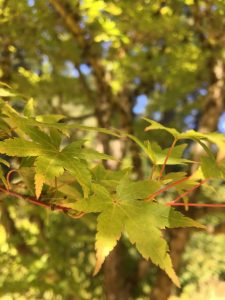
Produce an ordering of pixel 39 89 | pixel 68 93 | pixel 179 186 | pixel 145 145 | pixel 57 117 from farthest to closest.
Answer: pixel 68 93
pixel 39 89
pixel 57 117
pixel 179 186
pixel 145 145

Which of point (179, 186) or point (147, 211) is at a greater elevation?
point (147, 211)

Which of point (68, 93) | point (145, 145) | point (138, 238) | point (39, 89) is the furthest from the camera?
point (68, 93)

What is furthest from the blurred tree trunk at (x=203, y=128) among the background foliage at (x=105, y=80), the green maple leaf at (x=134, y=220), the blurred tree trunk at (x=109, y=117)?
the green maple leaf at (x=134, y=220)

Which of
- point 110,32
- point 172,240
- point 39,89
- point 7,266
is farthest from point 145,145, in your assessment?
point 39,89

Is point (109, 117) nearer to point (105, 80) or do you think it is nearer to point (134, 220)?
point (105, 80)

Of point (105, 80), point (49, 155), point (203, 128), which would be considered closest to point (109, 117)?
point (105, 80)

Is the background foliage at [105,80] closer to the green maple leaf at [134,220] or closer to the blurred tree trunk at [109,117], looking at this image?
the blurred tree trunk at [109,117]

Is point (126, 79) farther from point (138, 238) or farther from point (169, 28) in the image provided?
point (138, 238)
